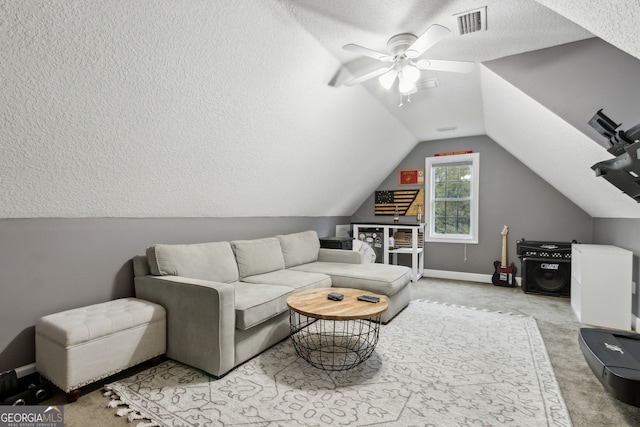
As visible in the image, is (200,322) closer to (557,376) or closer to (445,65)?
(557,376)

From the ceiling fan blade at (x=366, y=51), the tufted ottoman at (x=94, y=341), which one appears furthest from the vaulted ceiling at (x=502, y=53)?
the tufted ottoman at (x=94, y=341)

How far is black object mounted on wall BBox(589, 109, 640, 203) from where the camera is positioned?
6.17ft

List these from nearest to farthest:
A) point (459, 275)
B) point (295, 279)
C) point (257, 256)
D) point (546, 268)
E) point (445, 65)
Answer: point (445, 65) → point (295, 279) → point (257, 256) → point (546, 268) → point (459, 275)

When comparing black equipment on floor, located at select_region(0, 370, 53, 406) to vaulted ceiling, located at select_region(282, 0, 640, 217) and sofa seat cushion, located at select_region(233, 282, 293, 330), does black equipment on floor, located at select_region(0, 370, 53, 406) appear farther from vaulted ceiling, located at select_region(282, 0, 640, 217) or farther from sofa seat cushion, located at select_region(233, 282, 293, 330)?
vaulted ceiling, located at select_region(282, 0, 640, 217)

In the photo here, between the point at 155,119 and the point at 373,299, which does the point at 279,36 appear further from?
the point at 373,299

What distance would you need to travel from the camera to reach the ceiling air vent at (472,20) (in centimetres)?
211

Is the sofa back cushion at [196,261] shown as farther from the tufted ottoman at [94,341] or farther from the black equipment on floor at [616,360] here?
the black equipment on floor at [616,360]

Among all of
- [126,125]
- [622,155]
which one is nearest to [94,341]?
[126,125]

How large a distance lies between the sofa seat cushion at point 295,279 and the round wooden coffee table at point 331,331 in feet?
1.01

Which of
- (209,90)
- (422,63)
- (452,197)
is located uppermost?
(422,63)

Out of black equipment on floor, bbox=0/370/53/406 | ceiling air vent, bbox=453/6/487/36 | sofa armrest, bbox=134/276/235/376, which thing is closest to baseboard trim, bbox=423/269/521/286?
ceiling air vent, bbox=453/6/487/36

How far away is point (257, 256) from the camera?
3.41 meters

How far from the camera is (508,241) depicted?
4.94m

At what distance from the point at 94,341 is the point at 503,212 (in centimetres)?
548
